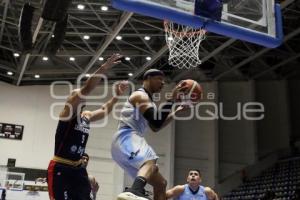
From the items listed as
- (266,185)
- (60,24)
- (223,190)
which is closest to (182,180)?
(223,190)

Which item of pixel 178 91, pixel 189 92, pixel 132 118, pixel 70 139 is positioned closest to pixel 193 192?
pixel 189 92

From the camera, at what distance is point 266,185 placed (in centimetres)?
1864

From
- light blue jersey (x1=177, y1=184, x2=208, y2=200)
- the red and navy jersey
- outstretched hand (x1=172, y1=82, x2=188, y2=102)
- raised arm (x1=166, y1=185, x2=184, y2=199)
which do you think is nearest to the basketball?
outstretched hand (x1=172, y1=82, x2=188, y2=102)

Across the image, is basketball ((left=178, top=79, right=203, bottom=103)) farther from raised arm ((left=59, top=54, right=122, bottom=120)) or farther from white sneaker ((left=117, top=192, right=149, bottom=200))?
white sneaker ((left=117, top=192, right=149, bottom=200))

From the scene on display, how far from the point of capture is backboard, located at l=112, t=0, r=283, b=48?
637 cm

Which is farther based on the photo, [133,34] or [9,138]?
[9,138]

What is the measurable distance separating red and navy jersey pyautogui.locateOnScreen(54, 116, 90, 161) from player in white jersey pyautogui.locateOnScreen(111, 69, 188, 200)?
0.39 m

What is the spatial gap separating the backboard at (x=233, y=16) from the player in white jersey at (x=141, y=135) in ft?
6.31

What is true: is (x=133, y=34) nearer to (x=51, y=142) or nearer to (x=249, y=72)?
(x=51, y=142)

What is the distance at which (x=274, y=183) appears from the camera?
18531 mm

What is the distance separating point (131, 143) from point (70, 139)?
2.22 ft

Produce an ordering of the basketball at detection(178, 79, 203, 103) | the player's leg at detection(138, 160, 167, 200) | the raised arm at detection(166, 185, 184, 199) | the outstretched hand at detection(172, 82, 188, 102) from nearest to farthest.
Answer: the player's leg at detection(138, 160, 167, 200)
the outstretched hand at detection(172, 82, 188, 102)
the basketball at detection(178, 79, 203, 103)
the raised arm at detection(166, 185, 184, 199)

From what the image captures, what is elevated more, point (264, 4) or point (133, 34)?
point (133, 34)

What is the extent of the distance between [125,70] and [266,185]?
26.1 ft
